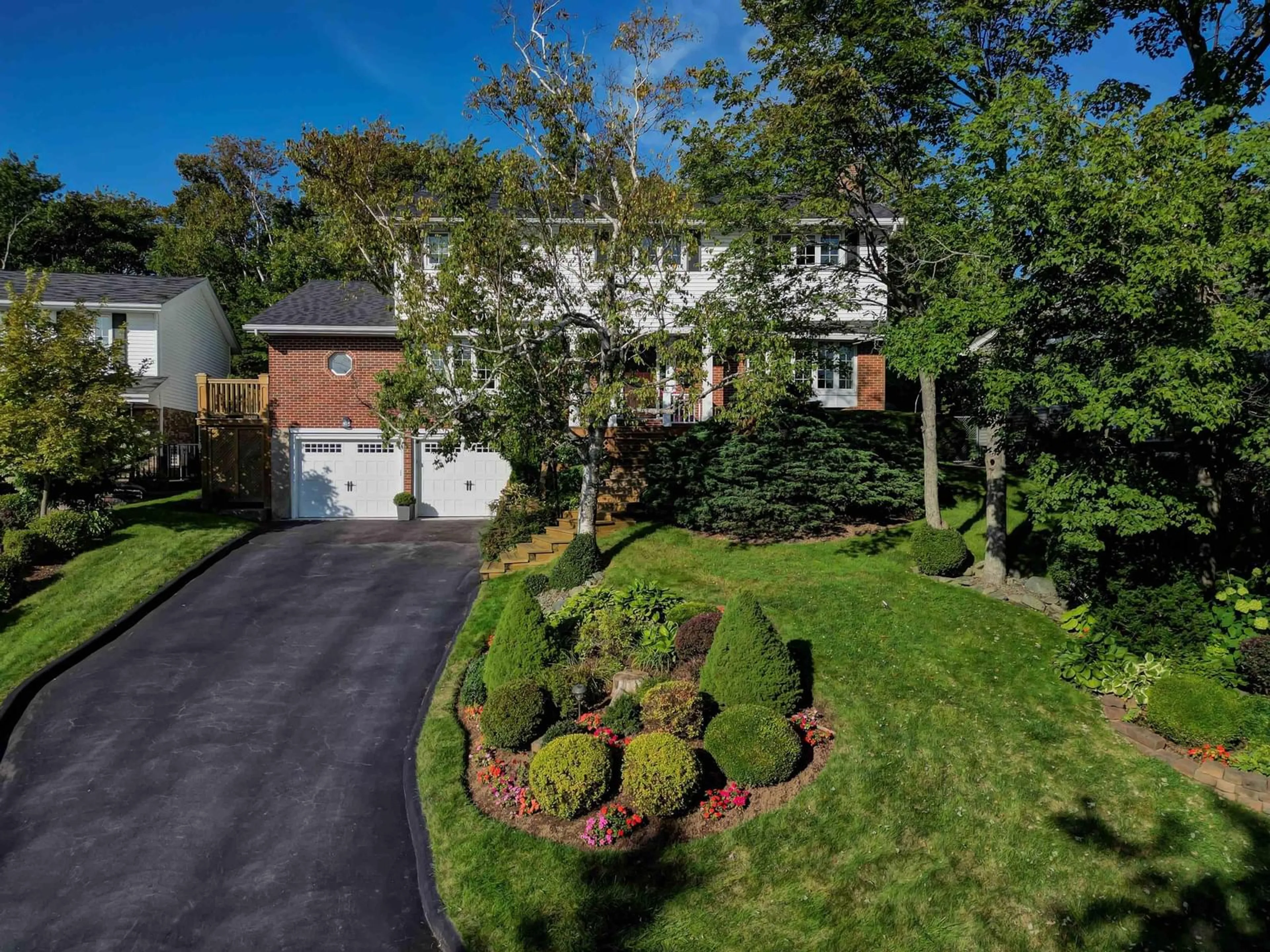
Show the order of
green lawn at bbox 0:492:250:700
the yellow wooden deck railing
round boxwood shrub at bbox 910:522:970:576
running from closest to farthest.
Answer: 1. green lawn at bbox 0:492:250:700
2. round boxwood shrub at bbox 910:522:970:576
3. the yellow wooden deck railing

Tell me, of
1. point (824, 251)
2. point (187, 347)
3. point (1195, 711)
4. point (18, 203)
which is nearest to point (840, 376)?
point (824, 251)

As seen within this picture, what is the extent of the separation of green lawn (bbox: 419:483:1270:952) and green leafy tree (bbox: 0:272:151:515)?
534 inches

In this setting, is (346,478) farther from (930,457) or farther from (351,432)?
(930,457)

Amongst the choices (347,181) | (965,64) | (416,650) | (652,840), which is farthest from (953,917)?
(347,181)

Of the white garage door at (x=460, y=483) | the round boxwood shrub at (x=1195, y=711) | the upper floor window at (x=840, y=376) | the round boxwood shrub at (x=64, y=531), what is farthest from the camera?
the upper floor window at (x=840, y=376)

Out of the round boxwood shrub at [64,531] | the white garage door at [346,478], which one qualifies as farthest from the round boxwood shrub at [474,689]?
the white garage door at [346,478]

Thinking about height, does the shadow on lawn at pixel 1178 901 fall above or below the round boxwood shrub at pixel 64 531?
below

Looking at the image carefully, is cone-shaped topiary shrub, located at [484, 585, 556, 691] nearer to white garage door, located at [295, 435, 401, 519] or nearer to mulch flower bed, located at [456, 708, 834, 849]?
mulch flower bed, located at [456, 708, 834, 849]

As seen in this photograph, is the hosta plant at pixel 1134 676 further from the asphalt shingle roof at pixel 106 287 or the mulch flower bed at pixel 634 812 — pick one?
the asphalt shingle roof at pixel 106 287

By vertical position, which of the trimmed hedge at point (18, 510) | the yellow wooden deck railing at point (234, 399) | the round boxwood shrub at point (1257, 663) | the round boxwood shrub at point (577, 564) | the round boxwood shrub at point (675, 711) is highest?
the yellow wooden deck railing at point (234, 399)

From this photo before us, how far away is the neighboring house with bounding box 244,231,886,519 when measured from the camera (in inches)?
923

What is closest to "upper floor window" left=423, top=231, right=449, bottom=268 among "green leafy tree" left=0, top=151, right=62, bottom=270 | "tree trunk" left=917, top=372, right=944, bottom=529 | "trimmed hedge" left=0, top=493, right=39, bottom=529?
"tree trunk" left=917, top=372, right=944, bottom=529

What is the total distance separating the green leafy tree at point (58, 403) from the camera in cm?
1716

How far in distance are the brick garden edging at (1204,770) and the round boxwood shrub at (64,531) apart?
21.8 m
